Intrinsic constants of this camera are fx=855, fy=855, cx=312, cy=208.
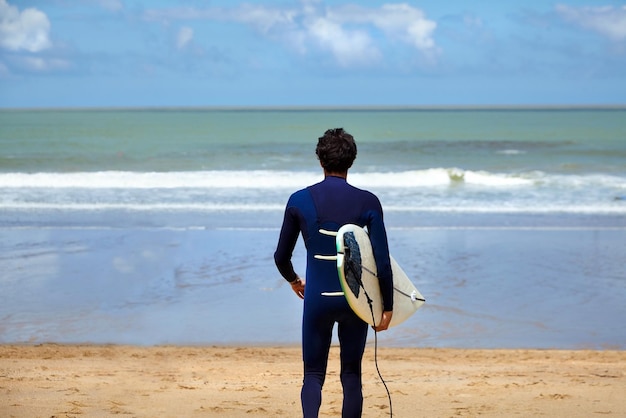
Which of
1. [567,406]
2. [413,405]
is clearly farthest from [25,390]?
[567,406]

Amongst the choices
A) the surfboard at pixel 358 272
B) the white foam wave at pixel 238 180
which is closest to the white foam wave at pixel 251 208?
the white foam wave at pixel 238 180

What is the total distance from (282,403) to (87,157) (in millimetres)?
35591

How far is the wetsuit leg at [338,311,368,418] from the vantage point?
3.82m

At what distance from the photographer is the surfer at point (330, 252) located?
12.4 feet

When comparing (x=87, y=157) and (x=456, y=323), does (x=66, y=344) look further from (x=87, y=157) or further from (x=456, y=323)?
(x=87, y=157)

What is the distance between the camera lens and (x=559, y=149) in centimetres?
4497

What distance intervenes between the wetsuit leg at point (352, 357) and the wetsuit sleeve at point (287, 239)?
35 centimetres

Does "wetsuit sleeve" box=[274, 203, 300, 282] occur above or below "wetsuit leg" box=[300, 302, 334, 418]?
above

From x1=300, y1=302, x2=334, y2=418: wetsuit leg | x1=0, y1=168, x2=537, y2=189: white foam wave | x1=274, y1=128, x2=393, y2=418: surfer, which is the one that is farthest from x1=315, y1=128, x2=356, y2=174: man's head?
x1=0, y1=168, x2=537, y2=189: white foam wave

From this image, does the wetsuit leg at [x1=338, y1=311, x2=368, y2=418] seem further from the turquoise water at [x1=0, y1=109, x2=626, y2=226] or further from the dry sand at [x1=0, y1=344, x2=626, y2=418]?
the turquoise water at [x1=0, y1=109, x2=626, y2=226]

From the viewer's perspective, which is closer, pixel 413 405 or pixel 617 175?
pixel 413 405

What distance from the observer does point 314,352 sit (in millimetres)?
3879

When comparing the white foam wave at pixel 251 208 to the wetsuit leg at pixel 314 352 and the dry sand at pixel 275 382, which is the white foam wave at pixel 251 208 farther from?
the wetsuit leg at pixel 314 352

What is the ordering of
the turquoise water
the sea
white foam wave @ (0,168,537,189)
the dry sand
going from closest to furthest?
the dry sand
the sea
the turquoise water
white foam wave @ (0,168,537,189)
